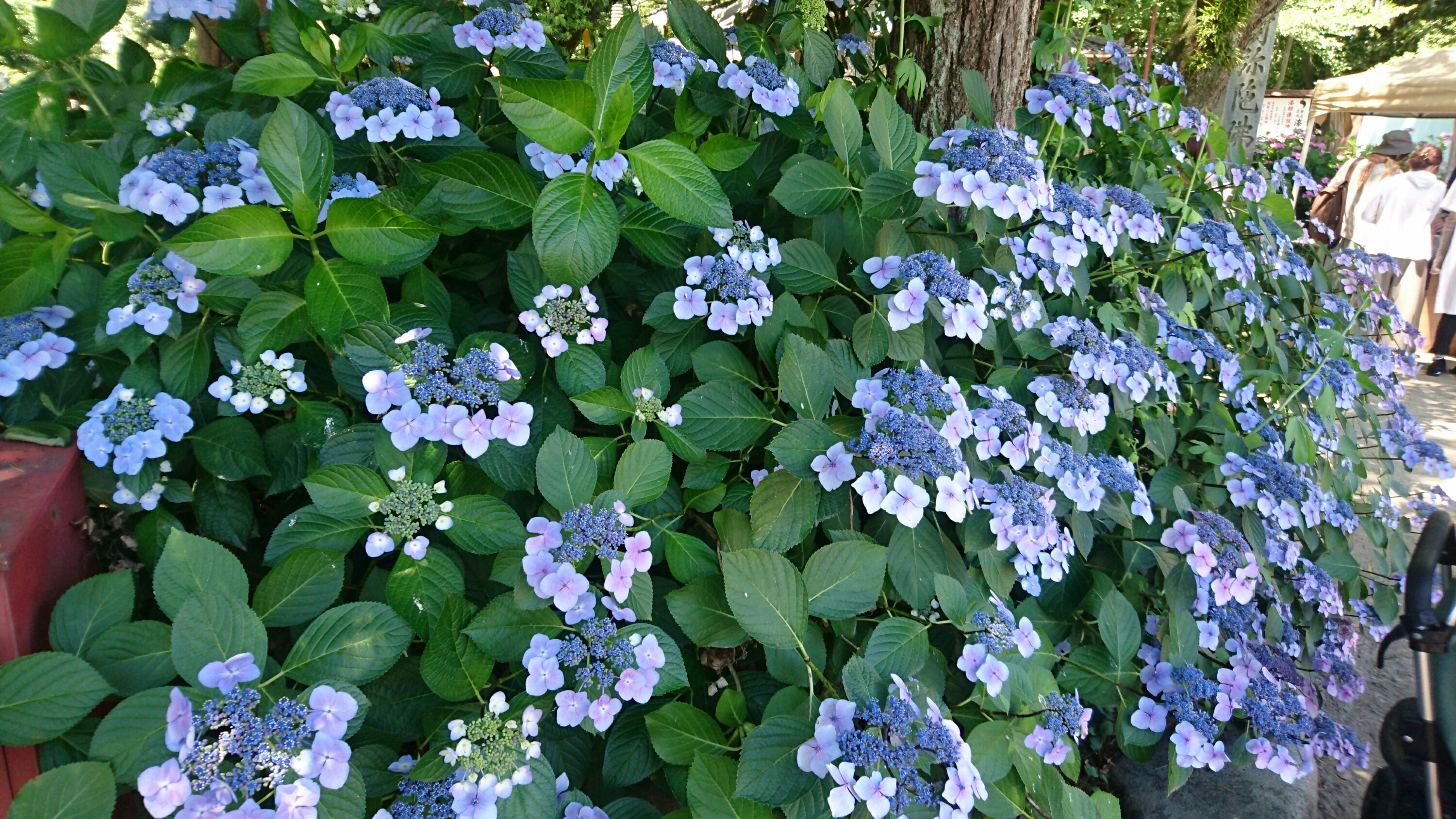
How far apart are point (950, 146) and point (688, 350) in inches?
22.2

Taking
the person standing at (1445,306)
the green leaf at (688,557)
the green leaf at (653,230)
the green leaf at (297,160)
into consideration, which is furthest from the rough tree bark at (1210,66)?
the green leaf at (297,160)

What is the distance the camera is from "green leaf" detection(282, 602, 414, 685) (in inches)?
37.3

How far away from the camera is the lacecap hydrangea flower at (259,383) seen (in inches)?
43.3

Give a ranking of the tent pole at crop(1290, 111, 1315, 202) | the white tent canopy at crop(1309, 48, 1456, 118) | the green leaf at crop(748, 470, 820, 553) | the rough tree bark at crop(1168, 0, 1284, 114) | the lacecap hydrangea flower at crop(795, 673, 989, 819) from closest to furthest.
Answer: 1. the lacecap hydrangea flower at crop(795, 673, 989, 819)
2. the green leaf at crop(748, 470, 820, 553)
3. the rough tree bark at crop(1168, 0, 1284, 114)
4. the tent pole at crop(1290, 111, 1315, 202)
5. the white tent canopy at crop(1309, 48, 1456, 118)

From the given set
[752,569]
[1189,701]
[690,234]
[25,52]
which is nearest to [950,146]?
[690,234]

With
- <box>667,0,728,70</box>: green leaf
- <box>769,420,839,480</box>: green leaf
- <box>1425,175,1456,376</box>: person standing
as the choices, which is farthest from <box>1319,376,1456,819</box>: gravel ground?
<box>1425,175,1456,376</box>: person standing

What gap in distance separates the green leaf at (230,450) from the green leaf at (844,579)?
2.43 feet

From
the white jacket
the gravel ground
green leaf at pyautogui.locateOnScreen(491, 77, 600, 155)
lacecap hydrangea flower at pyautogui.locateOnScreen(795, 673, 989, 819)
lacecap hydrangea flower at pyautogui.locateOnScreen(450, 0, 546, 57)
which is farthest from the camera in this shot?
the white jacket

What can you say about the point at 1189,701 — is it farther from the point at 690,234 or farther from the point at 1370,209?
the point at 1370,209

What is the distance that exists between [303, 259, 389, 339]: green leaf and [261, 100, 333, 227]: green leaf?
62 millimetres

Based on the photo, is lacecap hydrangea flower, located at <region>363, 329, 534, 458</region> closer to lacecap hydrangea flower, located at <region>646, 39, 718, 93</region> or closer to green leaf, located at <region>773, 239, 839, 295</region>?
green leaf, located at <region>773, 239, 839, 295</region>

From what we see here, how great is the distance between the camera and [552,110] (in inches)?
41.3

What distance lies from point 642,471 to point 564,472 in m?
0.11

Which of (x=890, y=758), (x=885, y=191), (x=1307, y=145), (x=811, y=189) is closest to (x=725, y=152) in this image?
(x=811, y=189)
